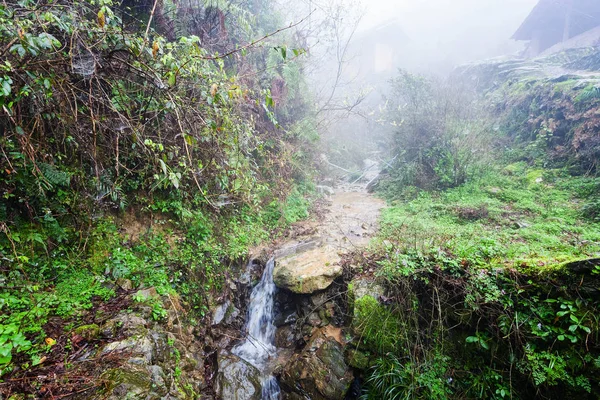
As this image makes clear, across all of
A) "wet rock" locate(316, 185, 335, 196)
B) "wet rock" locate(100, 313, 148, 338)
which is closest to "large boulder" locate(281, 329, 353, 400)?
"wet rock" locate(100, 313, 148, 338)

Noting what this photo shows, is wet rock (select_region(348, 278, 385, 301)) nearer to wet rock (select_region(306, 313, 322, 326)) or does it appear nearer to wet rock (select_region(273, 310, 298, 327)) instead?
wet rock (select_region(306, 313, 322, 326))

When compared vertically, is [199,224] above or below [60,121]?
below

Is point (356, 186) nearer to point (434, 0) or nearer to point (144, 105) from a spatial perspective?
point (144, 105)

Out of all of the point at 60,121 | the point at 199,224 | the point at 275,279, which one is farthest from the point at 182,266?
the point at 60,121

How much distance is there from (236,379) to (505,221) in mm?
7223

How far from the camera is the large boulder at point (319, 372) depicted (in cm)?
427

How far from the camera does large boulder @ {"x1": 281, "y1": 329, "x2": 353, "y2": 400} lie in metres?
4.27

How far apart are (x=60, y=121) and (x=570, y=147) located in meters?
13.5

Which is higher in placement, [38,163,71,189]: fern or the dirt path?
[38,163,71,189]: fern

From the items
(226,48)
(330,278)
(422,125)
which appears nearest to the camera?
(330,278)

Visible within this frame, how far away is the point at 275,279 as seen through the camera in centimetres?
571

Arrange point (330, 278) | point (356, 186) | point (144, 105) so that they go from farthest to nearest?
point (356, 186), point (330, 278), point (144, 105)

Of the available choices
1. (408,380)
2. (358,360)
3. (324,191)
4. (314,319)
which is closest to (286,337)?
(314,319)

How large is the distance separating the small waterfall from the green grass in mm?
3047
